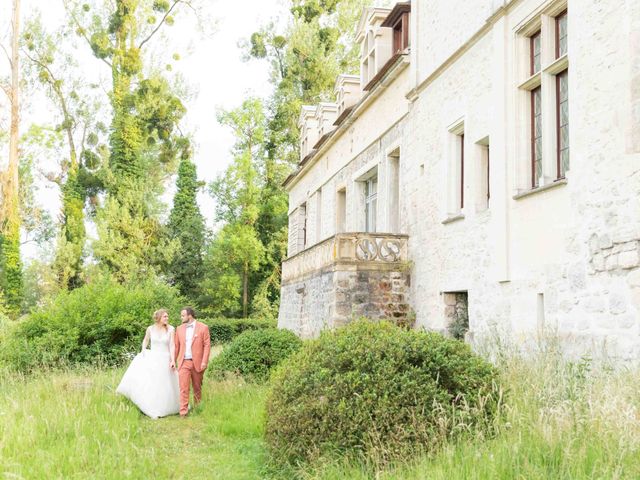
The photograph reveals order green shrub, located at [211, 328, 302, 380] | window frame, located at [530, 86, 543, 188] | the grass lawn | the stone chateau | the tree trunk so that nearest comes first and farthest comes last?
the grass lawn → the stone chateau → window frame, located at [530, 86, 543, 188] → green shrub, located at [211, 328, 302, 380] → the tree trunk

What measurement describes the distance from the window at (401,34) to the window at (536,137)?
231 inches

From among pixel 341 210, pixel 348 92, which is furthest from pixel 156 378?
pixel 348 92

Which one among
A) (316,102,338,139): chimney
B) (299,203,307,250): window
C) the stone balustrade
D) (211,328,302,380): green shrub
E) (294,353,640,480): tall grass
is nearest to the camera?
(294,353,640,480): tall grass

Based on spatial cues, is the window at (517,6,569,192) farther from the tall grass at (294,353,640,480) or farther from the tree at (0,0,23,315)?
the tree at (0,0,23,315)

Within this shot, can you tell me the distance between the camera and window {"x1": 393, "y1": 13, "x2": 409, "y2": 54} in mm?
16217

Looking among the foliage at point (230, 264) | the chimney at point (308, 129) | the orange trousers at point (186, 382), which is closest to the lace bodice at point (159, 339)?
the orange trousers at point (186, 382)

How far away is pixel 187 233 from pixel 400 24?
1876 cm

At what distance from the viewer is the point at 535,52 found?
10.2 m

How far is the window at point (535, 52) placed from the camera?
10070mm

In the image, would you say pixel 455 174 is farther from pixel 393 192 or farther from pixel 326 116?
pixel 326 116

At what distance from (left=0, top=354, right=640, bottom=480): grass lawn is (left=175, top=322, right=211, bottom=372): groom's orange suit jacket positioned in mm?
643

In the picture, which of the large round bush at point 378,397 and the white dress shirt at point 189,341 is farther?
the white dress shirt at point 189,341

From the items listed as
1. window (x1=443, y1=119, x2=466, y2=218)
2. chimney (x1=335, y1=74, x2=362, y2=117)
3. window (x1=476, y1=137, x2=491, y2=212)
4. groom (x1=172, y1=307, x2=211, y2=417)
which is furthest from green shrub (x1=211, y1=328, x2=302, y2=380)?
chimney (x1=335, y1=74, x2=362, y2=117)

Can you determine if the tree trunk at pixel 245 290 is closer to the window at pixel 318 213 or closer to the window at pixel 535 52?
the window at pixel 318 213
